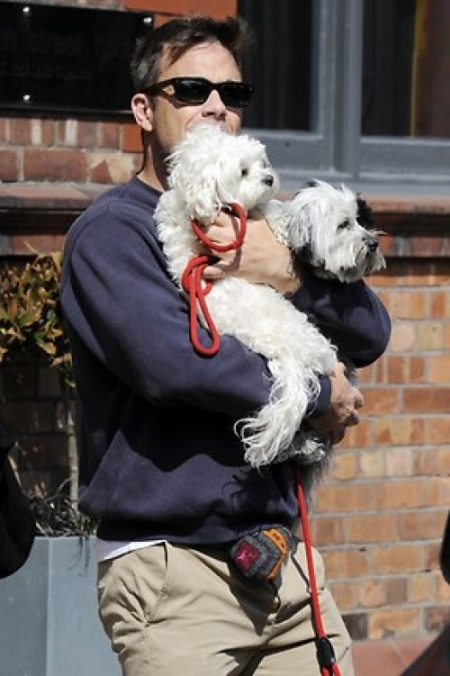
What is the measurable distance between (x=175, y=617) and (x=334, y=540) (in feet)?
8.34

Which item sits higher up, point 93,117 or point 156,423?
point 93,117

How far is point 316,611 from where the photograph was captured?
11.7ft

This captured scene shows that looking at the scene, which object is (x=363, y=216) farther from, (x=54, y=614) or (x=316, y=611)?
(x=54, y=614)

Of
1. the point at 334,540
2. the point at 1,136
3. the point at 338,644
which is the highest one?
the point at 1,136

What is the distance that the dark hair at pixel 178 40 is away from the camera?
12.3ft

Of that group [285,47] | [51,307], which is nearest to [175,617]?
[51,307]

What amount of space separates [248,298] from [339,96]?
9.34 ft

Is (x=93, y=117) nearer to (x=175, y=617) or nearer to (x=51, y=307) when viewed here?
(x=51, y=307)

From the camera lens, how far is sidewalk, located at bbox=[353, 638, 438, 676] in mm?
5914

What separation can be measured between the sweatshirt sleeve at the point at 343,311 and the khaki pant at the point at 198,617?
0.54 metres

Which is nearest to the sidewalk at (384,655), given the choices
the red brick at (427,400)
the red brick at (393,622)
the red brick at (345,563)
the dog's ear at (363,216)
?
the red brick at (393,622)

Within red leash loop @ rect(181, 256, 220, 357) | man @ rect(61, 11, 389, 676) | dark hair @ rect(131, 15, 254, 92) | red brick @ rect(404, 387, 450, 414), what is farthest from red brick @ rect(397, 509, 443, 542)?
red leash loop @ rect(181, 256, 220, 357)

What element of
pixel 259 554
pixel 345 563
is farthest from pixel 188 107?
pixel 345 563

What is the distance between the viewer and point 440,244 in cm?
600
